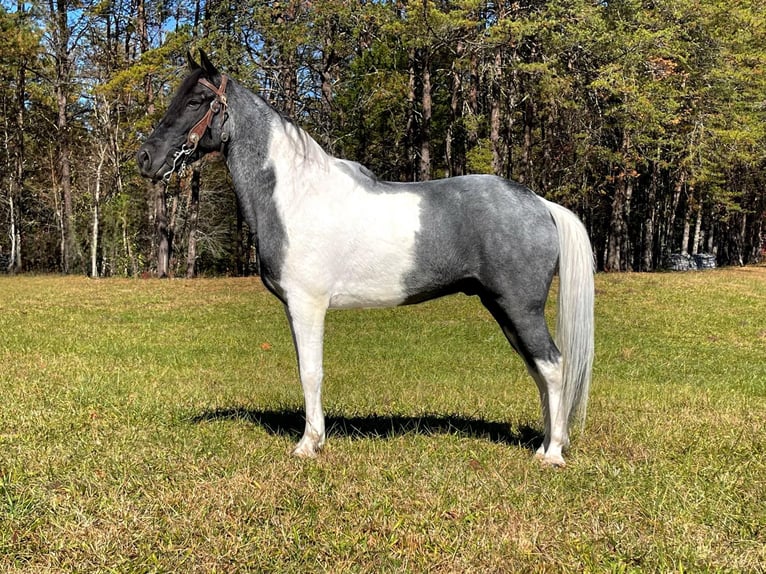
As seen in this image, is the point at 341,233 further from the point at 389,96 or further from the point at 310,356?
the point at 389,96

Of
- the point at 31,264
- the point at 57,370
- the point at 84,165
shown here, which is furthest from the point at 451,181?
the point at 31,264

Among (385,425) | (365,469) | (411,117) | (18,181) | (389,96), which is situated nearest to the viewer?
(365,469)

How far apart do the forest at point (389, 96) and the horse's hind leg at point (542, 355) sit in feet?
49.9

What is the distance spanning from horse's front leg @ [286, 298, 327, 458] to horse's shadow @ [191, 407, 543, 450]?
0.48 metres

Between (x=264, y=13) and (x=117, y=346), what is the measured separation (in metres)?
15.1

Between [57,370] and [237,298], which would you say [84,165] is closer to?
[237,298]

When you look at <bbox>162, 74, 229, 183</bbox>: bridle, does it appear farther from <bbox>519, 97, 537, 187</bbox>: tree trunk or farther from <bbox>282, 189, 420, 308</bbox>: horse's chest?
<bbox>519, 97, 537, 187</bbox>: tree trunk

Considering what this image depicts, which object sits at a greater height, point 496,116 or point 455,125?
Result: point 455,125

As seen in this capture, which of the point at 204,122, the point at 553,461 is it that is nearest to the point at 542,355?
the point at 553,461

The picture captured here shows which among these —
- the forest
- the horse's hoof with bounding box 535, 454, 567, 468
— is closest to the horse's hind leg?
the horse's hoof with bounding box 535, 454, 567, 468

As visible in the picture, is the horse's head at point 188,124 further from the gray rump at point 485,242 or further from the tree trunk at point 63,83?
the tree trunk at point 63,83

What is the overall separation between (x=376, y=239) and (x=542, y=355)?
→ 1352 mm

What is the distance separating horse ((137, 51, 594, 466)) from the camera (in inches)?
166

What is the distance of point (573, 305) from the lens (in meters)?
→ 4.34
